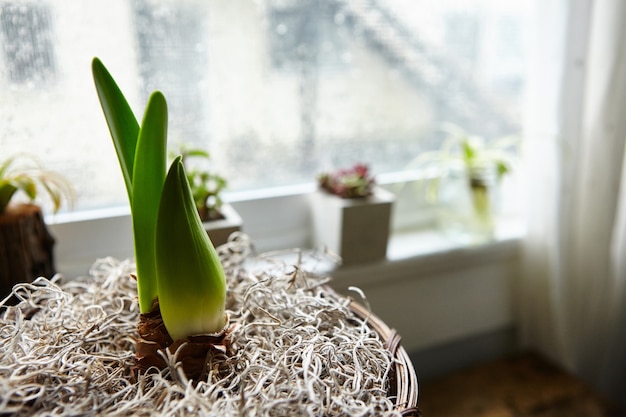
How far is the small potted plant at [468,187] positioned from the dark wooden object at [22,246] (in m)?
0.56

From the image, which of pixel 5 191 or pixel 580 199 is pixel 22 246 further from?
pixel 580 199

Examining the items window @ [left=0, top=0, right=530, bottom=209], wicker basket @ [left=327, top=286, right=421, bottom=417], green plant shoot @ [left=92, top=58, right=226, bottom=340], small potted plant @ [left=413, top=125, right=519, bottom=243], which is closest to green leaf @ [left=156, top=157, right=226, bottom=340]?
green plant shoot @ [left=92, top=58, right=226, bottom=340]

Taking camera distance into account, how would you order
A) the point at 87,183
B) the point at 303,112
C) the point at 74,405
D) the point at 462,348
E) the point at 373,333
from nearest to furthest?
the point at 74,405 < the point at 373,333 < the point at 87,183 < the point at 303,112 < the point at 462,348

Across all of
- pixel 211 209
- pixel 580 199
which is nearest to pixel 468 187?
pixel 580 199

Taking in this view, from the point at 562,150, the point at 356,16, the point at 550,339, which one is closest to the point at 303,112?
the point at 356,16

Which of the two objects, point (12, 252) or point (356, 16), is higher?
point (356, 16)

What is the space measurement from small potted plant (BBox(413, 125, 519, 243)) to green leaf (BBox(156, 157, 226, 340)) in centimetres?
53

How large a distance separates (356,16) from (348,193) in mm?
288

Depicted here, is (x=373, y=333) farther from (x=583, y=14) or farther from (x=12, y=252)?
(x=583, y=14)

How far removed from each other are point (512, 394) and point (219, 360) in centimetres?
57

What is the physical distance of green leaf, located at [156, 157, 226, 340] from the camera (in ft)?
1.29

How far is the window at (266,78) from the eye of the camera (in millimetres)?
696

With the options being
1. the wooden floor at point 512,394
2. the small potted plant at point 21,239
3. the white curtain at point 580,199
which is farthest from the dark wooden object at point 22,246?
the white curtain at point 580,199

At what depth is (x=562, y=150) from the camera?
83 centimetres
